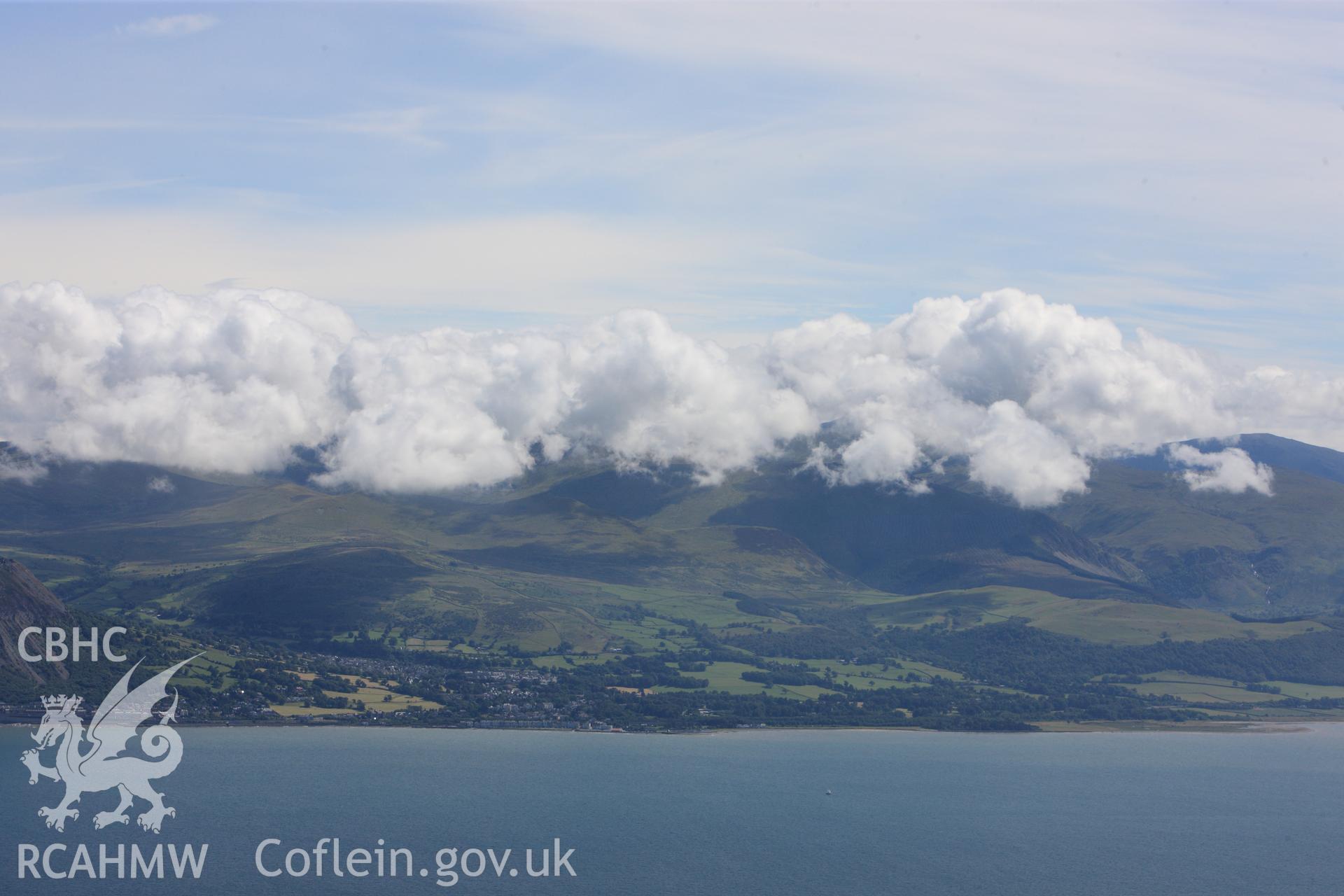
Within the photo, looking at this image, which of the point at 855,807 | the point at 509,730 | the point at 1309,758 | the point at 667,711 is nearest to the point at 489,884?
the point at 855,807

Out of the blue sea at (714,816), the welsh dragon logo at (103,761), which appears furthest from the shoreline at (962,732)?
the welsh dragon logo at (103,761)

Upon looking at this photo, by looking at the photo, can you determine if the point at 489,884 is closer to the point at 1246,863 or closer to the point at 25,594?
the point at 1246,863

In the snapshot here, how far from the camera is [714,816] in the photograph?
110688 mm

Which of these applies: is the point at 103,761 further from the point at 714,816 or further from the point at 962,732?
the point at 962,732

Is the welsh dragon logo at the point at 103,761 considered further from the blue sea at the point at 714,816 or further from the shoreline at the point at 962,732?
the shoreline at the point at 962,732

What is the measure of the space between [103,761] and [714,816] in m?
49.1

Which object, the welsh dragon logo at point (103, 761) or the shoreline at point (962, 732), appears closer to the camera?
the welsh dragon logo at point (103, 761)

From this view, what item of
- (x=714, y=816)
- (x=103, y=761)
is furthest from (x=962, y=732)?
(x=103, y=761)

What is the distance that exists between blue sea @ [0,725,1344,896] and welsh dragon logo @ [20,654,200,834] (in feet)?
4.79

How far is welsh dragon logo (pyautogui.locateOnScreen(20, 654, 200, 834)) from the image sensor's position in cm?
10000

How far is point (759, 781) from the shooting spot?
425ft

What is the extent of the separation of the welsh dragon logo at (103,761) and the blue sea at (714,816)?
146 centimetres

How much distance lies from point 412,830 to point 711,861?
74.5 ft

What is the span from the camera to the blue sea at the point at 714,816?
9125cm
